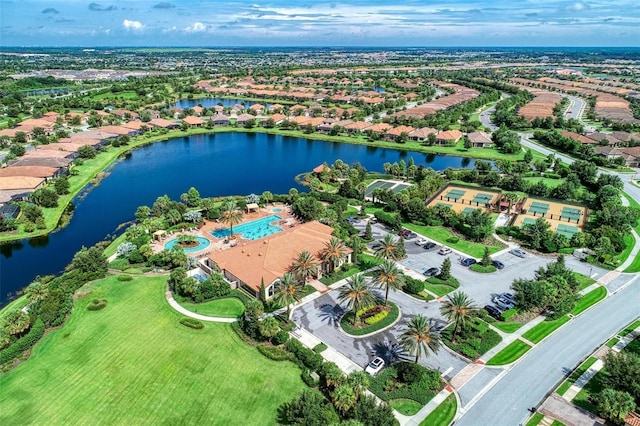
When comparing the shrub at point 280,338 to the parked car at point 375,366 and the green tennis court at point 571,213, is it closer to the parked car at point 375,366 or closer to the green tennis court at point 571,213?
the parked car at point 375,366

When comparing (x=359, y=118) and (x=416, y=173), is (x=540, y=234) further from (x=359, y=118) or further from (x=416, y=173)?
(x=359, y=118)

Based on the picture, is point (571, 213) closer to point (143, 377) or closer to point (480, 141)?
point (480, 141)

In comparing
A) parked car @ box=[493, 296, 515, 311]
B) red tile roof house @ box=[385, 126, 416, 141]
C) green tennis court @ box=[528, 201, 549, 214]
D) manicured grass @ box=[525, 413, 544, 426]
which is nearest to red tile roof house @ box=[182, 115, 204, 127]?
red tile roof house @ box=[385, 126, 416, 141]

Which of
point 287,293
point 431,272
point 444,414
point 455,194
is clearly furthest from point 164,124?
point 444,414

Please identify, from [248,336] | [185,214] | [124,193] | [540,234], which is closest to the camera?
[248,336]

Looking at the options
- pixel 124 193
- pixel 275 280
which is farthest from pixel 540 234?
pixel 124 193

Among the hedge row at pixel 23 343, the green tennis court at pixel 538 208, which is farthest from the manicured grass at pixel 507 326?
the hedge row at pixel 23 343
